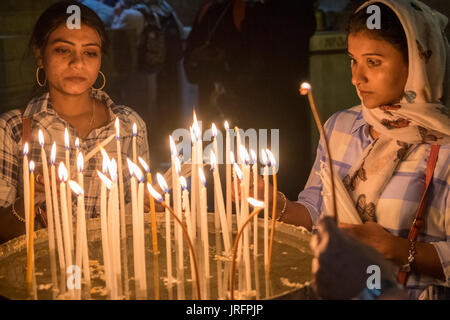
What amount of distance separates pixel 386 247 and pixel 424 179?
1.25ft

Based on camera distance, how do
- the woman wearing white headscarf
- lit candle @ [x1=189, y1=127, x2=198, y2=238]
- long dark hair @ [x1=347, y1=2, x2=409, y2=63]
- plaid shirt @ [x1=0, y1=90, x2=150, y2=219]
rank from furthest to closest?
plaid shirt @ [x1=0, y1=90, x2=150, y2=219]
long dark hair @ [x1=347, y1=2, x2=409, y2=63]
the woman wearing white headscarf
lit candle @ [x1=189, y1=127, x2=198, y2=238]

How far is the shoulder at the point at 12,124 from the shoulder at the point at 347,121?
Result: 57.7 inches

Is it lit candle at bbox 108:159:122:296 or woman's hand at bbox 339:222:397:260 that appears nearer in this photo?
lit candle at bbox 108:159:122:296

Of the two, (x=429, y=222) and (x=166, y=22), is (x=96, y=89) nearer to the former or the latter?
(x=429, y=222)

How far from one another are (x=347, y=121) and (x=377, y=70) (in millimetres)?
432

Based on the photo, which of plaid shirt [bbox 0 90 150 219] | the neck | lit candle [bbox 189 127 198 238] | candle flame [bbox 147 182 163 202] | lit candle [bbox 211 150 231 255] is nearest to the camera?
A: candle flame [bbox 147 182 163 202]

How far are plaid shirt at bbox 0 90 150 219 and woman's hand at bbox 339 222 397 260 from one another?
1.22m

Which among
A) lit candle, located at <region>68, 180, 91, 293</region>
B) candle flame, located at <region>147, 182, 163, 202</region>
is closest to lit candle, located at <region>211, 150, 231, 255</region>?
candle flame, located at <region>147, 182, 163, 202</region>

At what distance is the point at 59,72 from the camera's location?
2.87 m

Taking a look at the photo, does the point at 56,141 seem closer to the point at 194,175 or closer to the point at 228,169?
the point at 194,175

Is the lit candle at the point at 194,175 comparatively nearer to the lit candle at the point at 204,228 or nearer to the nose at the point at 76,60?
the lit candle at the point at 204,228

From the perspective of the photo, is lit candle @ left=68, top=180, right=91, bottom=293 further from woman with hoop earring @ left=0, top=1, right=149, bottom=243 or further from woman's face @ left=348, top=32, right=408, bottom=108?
woman's face @ left=348, top=32, right=408, bottom=108

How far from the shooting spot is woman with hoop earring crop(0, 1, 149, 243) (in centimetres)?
276
